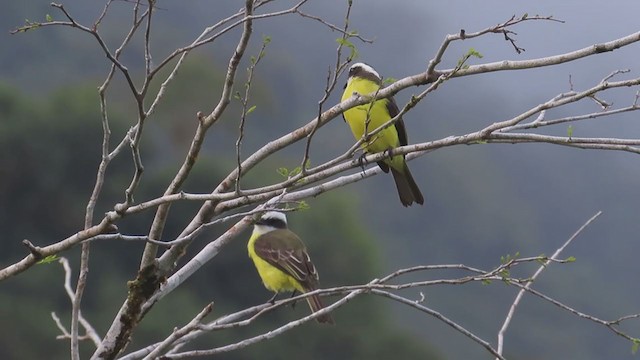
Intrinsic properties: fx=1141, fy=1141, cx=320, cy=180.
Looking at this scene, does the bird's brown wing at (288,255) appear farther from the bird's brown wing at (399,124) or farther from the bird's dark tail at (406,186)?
the bird's brown wing at (399,124)

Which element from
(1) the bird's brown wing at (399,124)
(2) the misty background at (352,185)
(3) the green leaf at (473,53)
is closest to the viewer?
(3) the green leaf at (473,53)

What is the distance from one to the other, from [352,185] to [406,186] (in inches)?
809

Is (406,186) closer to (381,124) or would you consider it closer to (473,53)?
(381,124)

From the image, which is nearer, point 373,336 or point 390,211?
point 390,211

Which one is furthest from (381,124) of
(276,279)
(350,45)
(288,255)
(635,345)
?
(635,345)

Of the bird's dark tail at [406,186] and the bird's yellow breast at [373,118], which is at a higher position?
the bird's yellow breast at [373,118]

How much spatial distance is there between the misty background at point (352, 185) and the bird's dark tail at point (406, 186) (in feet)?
43.0

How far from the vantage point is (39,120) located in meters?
29.6

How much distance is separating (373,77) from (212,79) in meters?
21.8

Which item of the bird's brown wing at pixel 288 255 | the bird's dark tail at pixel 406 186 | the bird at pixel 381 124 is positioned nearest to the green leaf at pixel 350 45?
the bird at pixel 381 124

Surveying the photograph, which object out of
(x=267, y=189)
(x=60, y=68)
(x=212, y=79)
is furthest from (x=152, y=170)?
(x=267, y=189)

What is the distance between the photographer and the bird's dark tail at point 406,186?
597cm

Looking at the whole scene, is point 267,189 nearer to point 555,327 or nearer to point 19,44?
point 555,327

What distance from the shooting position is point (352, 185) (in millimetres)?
26562
